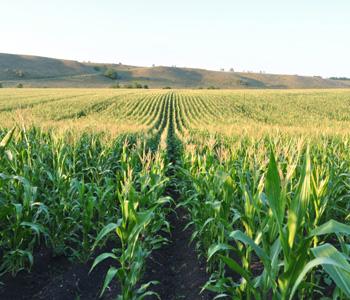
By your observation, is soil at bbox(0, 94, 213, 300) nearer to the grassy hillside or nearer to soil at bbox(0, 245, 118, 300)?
soil at bbox(0, 245, 118, 300)

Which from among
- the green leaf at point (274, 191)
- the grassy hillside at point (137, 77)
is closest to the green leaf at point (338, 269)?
the green leaf at point (274, 191)

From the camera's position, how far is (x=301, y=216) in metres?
2.21

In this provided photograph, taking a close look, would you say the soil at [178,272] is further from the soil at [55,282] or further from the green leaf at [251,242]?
the green leaf at [251,242]

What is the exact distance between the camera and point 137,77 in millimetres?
112688

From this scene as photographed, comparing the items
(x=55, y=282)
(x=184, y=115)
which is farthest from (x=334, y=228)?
(x=184, y=115)

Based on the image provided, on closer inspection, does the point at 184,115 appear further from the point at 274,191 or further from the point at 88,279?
the point at 274,191

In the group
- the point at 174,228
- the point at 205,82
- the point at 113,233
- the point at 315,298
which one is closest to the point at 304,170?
the point at 315,298

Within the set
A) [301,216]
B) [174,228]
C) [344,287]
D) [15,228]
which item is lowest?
[174,228]

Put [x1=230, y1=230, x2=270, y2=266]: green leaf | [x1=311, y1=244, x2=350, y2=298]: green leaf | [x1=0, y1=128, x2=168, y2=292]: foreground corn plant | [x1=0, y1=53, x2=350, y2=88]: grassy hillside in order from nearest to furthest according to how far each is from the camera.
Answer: [x1=311, y1=244, x2=350, y2=298]: green leaf → [x1=230, y1=230, x2=270, y2=266]: green leaf → [x1=0, y1=128, x2=168, y2=292]: foreground corn plant → [x1=0, y1=53, x2=350, y2=88]: grassy hillside

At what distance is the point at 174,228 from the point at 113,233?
1.41 metres

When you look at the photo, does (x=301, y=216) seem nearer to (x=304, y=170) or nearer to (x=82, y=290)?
(x=304, y=170)

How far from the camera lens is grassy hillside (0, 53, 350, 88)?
94.6 m

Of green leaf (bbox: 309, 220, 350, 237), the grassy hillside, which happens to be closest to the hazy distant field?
green leaf (bbox: 309, 220, 350, 237)

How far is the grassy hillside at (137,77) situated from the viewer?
94625 millimetres
